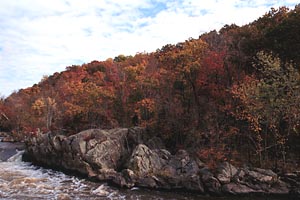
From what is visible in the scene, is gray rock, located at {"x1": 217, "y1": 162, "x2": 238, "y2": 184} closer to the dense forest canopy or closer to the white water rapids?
the dense forest canopy

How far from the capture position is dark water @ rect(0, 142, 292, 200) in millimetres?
→ 18453

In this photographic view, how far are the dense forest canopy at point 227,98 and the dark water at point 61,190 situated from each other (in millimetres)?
5017

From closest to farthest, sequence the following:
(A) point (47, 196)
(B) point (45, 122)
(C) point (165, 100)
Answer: (A) point (47, 196)
(C) point (165, 100)
(B) point (45, 122)

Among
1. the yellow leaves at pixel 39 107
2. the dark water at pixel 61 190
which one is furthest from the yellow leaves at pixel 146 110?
the yellow leaves at pixel 39 107

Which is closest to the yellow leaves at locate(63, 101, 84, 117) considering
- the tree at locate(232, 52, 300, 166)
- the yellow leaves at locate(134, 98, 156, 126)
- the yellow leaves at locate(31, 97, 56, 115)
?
the yellow leaves at locate(134, 98, 156, 126)

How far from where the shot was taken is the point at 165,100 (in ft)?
96.1

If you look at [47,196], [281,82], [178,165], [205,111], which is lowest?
[47,196]

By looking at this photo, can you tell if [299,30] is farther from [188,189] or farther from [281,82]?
[188,189]

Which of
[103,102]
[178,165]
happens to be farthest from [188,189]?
[103,102]

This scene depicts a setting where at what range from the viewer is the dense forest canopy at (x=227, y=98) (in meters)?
21.2

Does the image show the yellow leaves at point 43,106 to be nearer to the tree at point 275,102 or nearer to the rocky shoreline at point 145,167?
the rocky shoreline at point 145,167

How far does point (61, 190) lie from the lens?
20.0 m

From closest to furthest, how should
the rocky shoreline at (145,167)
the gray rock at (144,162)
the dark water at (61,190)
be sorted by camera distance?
the dark water at (61,190), the rocky shoreline at (145,167), the gray rock at (144,162)

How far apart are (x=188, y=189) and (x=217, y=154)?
4.09 meters
